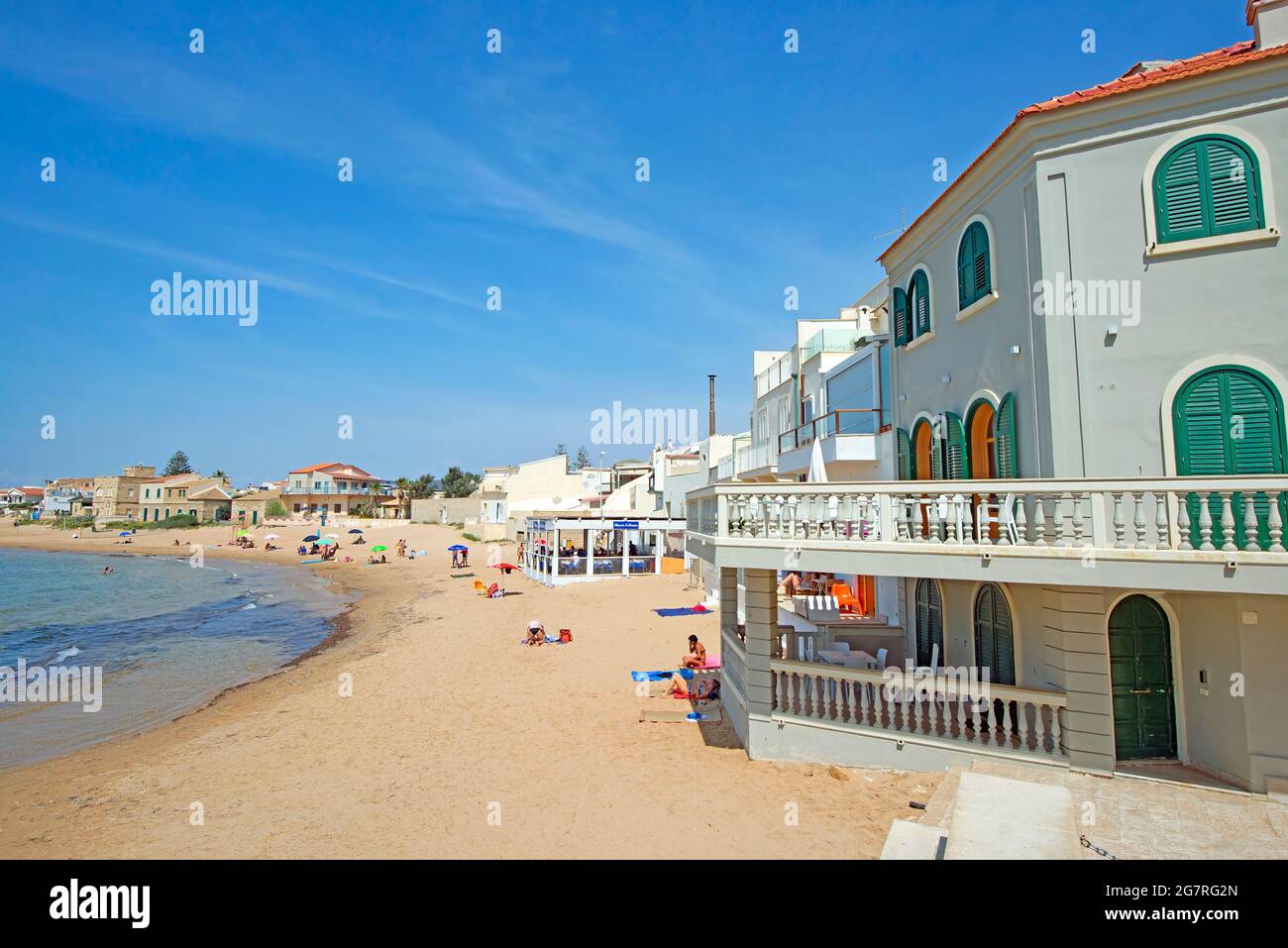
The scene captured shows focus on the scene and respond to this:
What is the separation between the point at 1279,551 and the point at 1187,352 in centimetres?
267

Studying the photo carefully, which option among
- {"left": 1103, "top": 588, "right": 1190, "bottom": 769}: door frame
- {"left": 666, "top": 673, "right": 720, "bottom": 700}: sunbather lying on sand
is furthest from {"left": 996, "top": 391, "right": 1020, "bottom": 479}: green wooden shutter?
{"left": 666, "top": 673, "right": 720, "bottom": 700}: sunbather lying on sand

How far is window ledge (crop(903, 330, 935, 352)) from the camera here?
12264 mm

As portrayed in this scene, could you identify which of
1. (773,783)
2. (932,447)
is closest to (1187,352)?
(932,447)

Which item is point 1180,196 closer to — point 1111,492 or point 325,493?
point 1111,492

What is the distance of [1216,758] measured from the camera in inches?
318

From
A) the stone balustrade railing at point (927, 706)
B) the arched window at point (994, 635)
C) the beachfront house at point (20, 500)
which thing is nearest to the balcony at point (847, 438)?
the arched window at point (994, 635)

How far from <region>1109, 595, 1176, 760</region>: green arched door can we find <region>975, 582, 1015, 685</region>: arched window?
134cm

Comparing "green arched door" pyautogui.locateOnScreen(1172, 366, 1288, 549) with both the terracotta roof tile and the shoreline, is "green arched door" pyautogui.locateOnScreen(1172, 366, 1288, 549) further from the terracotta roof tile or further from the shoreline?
the shoreline

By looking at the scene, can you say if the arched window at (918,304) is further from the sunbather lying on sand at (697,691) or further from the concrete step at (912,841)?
the concrete step at (912,841)

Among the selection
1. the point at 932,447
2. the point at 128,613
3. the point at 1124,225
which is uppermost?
the point at 1124,225

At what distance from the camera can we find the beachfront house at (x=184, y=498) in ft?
324

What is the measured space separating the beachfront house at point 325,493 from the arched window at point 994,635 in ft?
320
